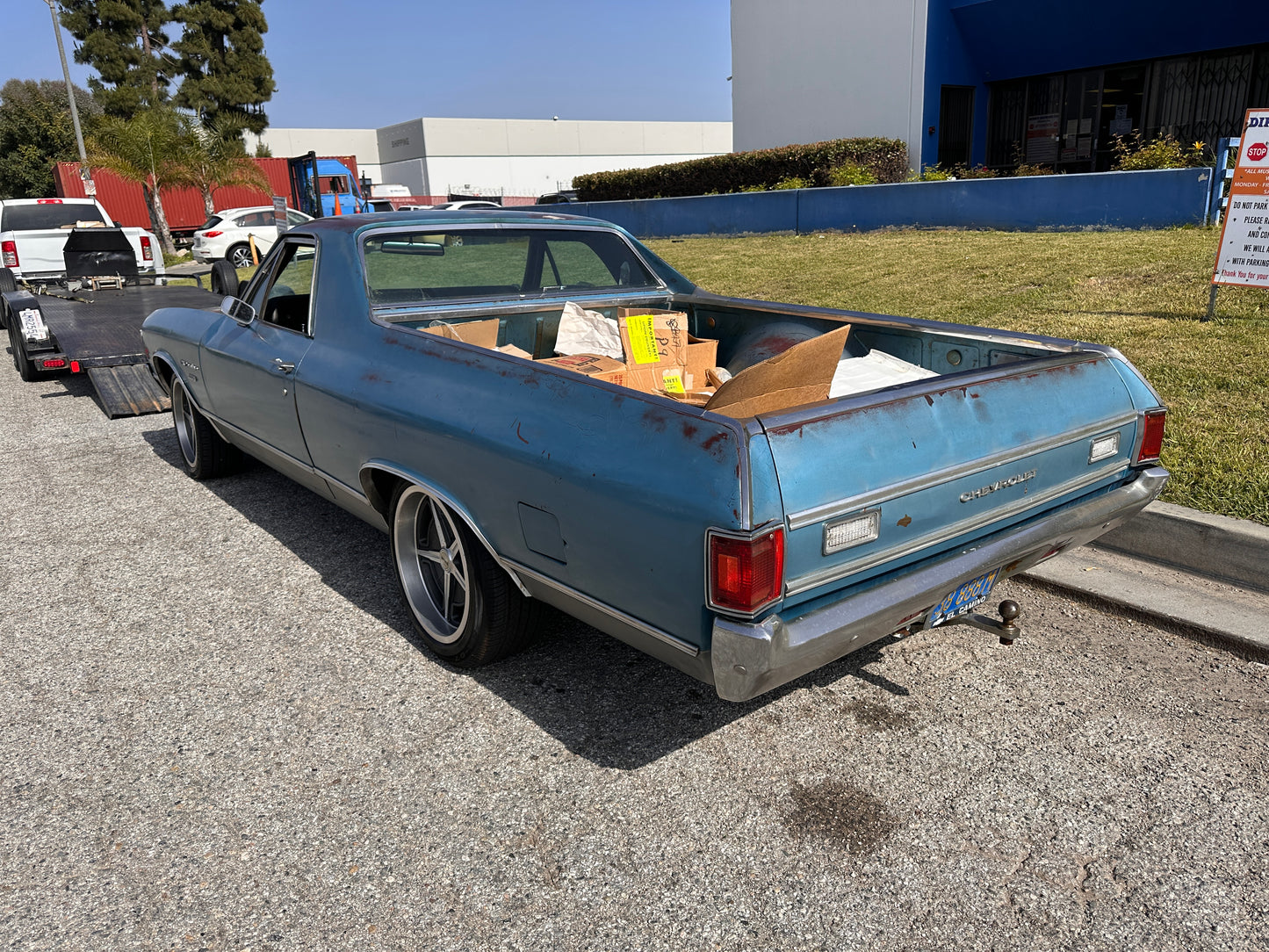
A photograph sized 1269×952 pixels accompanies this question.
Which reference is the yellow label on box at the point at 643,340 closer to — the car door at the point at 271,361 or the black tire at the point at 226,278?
the car door at the point at 271,361

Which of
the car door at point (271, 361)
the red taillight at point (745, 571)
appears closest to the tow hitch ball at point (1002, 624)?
the red taillight at point (745, 571)

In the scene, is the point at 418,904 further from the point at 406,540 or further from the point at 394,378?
the point at 394,378

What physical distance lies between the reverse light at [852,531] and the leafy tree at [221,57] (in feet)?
172

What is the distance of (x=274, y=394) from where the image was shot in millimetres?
4352

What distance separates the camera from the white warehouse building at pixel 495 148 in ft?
201

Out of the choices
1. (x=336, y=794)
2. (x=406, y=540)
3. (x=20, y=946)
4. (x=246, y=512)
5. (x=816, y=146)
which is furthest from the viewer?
(x=816, y=146)

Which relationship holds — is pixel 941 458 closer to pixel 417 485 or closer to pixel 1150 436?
pixel 1150 436

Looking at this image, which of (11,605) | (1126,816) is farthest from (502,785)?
(11,605)

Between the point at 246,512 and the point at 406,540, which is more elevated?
the point at 406,540

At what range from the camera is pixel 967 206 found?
14016 millimetres

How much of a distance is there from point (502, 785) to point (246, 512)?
3.18 metres

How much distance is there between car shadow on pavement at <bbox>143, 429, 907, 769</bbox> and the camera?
3115 mm

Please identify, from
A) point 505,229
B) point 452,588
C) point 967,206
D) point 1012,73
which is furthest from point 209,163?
point 452,588

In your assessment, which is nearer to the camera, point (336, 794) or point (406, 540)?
point (336, 794)
